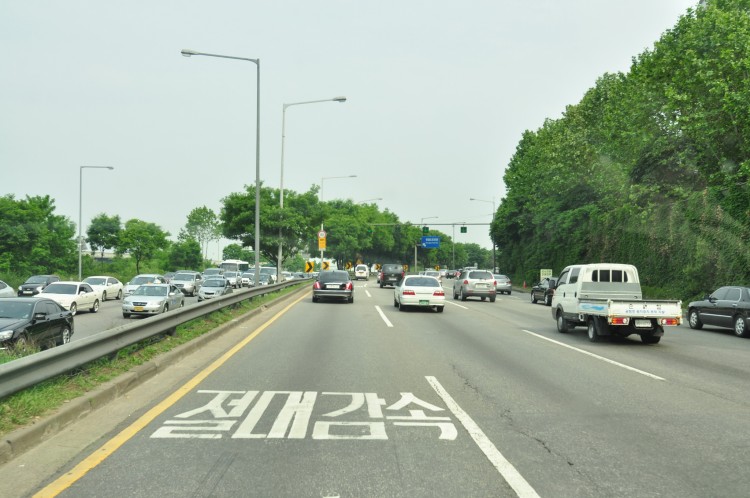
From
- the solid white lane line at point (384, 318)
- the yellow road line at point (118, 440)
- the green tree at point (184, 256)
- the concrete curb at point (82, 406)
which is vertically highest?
the green tree at point (184, 256)

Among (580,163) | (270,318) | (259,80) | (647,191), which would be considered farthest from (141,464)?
(580,163)

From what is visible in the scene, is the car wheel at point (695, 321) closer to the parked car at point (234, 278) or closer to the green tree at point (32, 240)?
the parked car at point (234, 278)

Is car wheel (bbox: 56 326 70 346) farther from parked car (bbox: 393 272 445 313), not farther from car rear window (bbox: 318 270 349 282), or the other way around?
car rear window (bbox: 318 270 349 282)

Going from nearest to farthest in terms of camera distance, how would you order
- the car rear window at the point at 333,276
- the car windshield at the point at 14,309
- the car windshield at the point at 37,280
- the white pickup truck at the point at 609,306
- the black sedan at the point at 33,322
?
the black sedan at the point at 33,322 < the car windshield at the point at 14,309 < the white pickup truck at the point at 609,306 < the car rear window at the point at 333,276 < the car windshield at the point at 37,280

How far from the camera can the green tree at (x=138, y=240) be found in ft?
291

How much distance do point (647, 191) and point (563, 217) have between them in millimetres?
16577

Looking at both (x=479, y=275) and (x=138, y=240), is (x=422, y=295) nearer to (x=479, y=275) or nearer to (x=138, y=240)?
(x=479, y=275)

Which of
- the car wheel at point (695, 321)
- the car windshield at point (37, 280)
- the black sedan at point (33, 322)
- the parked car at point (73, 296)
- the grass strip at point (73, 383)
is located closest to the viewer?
the grass strip at point (73, 383)

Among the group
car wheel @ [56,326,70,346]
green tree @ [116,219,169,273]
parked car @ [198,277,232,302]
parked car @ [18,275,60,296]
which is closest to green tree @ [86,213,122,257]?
green tree @ [116,219,169,273]

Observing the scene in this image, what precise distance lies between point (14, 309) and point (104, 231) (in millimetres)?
82811

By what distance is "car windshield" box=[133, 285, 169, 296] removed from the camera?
23.7 m

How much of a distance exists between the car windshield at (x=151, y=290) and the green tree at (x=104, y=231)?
232 ft

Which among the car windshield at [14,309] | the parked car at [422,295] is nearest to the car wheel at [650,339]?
the parked car at [422,295]

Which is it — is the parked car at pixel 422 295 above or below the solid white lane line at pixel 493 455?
above
